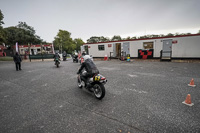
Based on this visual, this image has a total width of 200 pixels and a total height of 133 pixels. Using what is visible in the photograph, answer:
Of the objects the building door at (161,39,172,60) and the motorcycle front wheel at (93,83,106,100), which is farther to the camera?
the building door at (161,39,172,60)

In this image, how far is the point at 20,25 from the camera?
106ft

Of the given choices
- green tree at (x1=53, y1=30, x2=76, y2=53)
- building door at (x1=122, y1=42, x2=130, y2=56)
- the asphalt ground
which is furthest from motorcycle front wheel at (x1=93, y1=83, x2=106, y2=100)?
green tree at (x1=53, y1=30, x2=76, y2=53)

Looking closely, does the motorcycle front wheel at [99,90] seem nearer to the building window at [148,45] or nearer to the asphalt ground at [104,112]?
the asphalt ground at [104,112]

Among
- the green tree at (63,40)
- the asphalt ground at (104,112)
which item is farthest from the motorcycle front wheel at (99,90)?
the green tree at (63,40)

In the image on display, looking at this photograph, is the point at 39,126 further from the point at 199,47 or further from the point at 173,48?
the point at 199,47

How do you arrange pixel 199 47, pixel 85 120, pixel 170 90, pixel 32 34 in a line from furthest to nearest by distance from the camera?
pixel 32 34 < pixel 199 47 < pixel 170 90 < pixel 85 120

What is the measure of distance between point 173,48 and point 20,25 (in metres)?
43.2

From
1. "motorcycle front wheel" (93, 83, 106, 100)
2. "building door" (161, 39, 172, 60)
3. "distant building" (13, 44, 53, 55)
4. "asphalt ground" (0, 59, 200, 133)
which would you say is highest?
"distant building" (13, 44, 53, 55)

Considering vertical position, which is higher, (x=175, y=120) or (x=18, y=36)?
(x=18, y=36)

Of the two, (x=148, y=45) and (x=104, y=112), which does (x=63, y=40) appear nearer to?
(x=148, y=45)

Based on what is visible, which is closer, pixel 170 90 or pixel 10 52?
pixel 170 90

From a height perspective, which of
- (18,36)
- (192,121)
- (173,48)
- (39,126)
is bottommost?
(39,126)

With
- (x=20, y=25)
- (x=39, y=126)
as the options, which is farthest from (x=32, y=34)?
(x=39, y=126)

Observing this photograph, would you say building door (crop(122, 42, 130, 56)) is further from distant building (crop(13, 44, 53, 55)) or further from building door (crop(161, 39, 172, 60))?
distant building (crop(13, 44, 53, 55))
